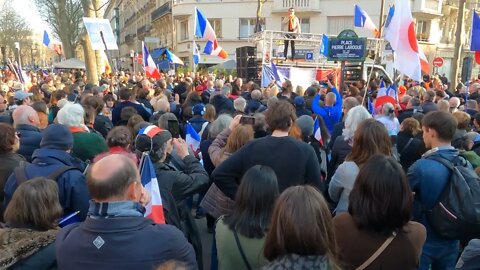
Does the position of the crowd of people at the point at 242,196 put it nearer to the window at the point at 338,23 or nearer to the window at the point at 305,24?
the window at the point at 338,23

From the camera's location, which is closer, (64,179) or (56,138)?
(64,179)

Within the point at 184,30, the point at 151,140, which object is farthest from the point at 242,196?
the point at 184,30

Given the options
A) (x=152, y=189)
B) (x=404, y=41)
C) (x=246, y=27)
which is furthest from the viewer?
(x=246, y=27)

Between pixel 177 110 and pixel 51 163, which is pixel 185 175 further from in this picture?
pixel 177 110

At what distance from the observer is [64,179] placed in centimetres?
304

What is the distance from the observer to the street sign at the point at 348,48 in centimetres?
1018

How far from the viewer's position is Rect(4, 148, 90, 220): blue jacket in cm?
303

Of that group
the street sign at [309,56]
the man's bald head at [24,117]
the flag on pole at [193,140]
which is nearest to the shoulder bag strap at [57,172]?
the man's bald head at [24,117]

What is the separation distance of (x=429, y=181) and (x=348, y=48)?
25.4 ft

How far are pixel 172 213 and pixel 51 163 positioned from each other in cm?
105

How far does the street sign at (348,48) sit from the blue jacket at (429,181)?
7.44 meters

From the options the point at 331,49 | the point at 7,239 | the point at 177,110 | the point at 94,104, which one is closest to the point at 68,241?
the point at 7,239

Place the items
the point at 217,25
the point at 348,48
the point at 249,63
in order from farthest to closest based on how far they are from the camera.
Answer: the point at 217,25
the point at 249,63
the point at 348,48

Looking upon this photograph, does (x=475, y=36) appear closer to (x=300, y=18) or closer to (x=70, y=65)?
(x=70, y=65)
